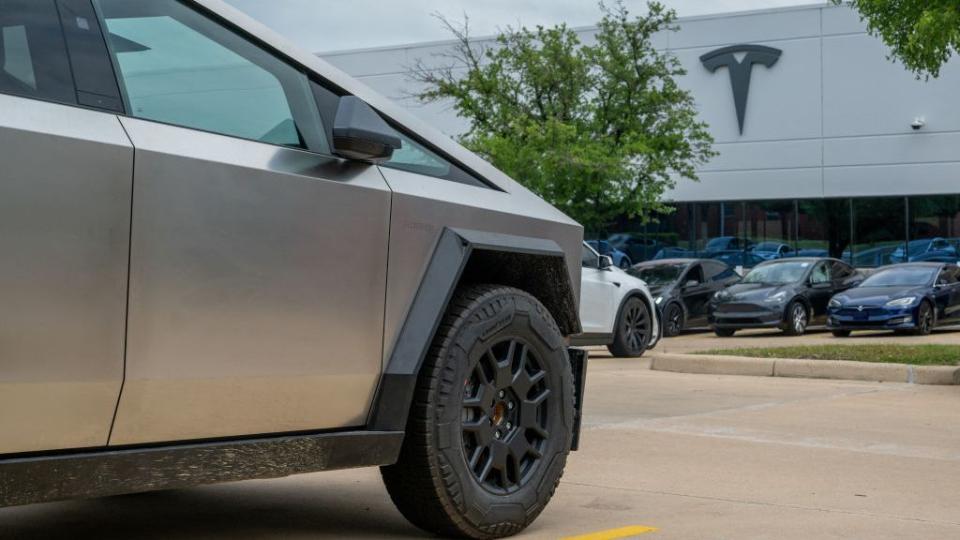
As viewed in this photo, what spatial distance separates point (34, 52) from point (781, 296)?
20431 mm

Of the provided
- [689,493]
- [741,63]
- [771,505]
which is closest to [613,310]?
[689,493]

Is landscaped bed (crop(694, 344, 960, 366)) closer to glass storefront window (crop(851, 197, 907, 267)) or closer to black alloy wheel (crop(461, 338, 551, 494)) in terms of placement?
black alloy wheel (crop(461, 338, 551, 494))

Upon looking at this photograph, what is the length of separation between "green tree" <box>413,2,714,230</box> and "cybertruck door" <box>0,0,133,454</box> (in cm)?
2619

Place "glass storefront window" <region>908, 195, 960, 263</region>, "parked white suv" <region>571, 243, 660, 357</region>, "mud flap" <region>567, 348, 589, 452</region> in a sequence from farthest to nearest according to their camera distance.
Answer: "glass storefront window" <region>908, 195, 960, 263</region>, "parked white suv" <region>571, 243, 660, 357</region>, "mud flap" <region>567, 348, 589, 452</region>

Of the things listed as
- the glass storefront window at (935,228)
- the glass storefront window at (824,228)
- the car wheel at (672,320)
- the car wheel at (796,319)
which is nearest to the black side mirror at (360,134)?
the car wheel at (672,320)

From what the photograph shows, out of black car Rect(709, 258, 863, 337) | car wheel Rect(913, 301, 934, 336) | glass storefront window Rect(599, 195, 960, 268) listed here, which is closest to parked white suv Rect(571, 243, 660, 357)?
black car Rect(709, 258, 863, 337)

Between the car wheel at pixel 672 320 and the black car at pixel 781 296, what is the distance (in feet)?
1.83

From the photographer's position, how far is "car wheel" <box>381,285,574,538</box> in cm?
410

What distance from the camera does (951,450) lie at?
24.0 feet

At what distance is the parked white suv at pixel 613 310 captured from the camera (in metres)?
16.1

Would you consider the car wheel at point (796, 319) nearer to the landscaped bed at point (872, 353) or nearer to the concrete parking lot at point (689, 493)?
the landscaped bed at point (872, 353)

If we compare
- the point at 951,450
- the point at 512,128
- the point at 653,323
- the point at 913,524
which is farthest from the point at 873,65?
the point at 913,524

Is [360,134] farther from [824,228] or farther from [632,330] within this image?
[824,228]

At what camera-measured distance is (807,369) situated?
12734mm
